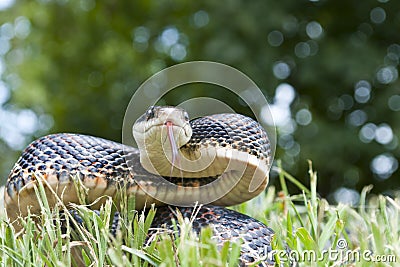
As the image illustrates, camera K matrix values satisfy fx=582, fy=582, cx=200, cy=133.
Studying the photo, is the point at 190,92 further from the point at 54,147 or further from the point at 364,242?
the point at 364,242

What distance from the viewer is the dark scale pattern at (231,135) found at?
1.83 metres

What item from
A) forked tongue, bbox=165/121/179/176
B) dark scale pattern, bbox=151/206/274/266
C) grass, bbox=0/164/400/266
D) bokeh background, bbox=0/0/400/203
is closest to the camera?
grass, bbox=0/164/400/266

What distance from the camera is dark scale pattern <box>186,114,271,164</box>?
183 centimetres

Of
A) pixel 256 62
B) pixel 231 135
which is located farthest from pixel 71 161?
pixel 256 62

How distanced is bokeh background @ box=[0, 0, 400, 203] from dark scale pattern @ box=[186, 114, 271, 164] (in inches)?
145

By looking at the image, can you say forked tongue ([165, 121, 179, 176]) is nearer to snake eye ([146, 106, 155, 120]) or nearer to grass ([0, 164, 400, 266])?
snake eye ([146, 106, 155, 120])

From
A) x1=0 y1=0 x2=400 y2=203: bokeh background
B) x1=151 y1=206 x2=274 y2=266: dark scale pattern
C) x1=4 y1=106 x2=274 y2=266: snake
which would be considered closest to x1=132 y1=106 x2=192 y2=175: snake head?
x1=4 y1=106 x2=274 y2=266: snake

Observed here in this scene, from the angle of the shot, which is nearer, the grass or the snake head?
the grass

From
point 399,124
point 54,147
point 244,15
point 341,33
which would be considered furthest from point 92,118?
point 54,147

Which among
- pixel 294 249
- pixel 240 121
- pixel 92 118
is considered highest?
pixel 92 118

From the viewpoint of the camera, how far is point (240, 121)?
1.91 m

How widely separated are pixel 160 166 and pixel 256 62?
4.36 m

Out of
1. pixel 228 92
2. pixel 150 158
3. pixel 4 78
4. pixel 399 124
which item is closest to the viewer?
pixel 150 158

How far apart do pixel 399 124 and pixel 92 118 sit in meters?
3.51
